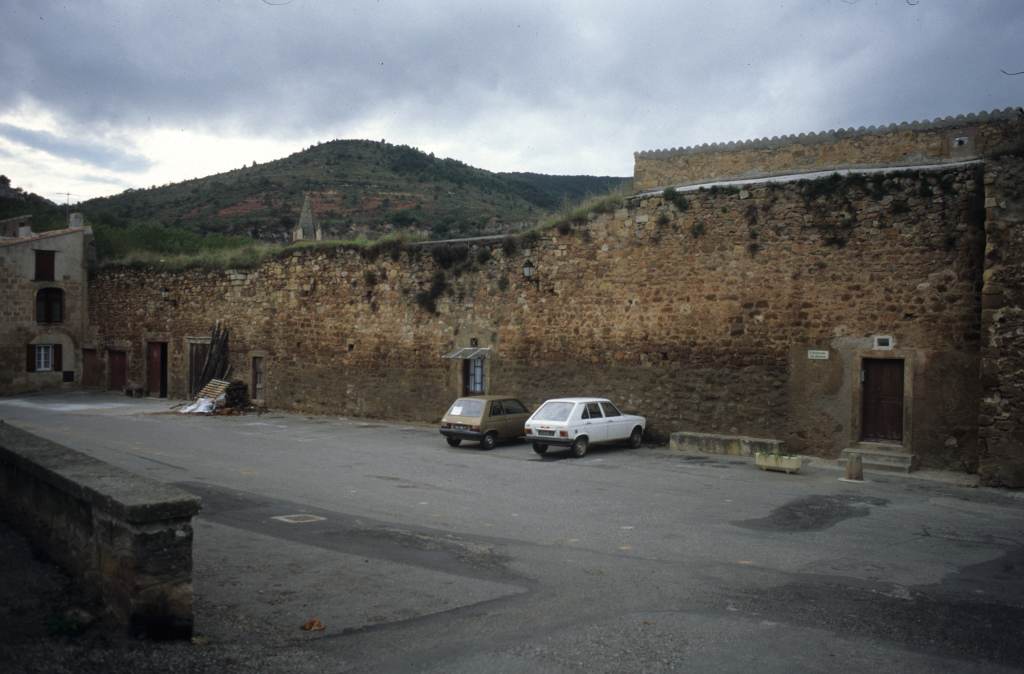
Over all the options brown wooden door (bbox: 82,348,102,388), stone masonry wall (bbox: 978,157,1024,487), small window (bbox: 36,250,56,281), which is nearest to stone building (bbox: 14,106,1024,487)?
stone masonry wall (bbox: 978,157,1024,487)

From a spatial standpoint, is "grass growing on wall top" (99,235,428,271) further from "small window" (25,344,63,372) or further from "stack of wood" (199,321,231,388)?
"small window" (25,344,63,372)

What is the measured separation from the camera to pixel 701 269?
1780 cm

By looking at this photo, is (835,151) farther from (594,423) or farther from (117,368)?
(117,368)

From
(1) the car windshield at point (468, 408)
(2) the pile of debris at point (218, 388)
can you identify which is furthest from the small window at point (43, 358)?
(1) the car windshield at point (468, 408)

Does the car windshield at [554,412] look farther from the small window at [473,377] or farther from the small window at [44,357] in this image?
the small window at [44,357]

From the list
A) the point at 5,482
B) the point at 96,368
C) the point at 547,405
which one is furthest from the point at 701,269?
the point at 96,368

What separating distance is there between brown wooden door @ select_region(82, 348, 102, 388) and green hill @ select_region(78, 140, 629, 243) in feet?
68.6

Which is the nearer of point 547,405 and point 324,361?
point 547,405

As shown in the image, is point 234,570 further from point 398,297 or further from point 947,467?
point 398,297

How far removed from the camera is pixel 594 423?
1684 cm

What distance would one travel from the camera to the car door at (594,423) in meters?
16.7

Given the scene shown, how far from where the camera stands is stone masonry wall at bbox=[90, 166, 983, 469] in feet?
48.5

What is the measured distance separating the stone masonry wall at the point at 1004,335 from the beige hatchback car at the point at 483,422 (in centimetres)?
956

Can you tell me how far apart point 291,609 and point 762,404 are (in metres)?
12.6
